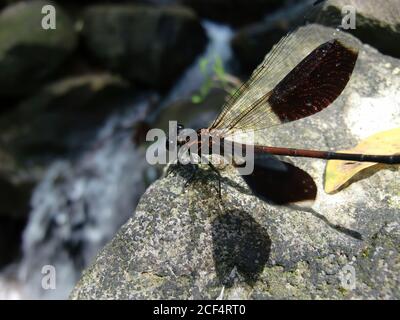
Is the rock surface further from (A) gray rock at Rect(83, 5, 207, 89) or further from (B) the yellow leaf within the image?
(B) the yellow leaf

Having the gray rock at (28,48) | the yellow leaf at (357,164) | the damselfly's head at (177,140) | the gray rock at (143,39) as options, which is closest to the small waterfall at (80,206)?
the gray rock at (143,39)

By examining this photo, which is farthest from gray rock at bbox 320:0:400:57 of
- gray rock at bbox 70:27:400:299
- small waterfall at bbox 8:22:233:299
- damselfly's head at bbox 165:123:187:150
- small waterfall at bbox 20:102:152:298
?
small waterfall at bbox 20:102:152:298

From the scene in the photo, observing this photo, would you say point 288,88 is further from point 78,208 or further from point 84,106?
point 84,106

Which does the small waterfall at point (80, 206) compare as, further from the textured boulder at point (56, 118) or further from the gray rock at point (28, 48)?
the gray rock at point (28, 48)

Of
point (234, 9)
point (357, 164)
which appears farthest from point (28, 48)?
point (357, 164)

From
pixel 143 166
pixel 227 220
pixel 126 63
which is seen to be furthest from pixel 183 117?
pixel 227 220

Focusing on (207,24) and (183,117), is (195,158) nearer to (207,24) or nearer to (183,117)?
(183,117)
